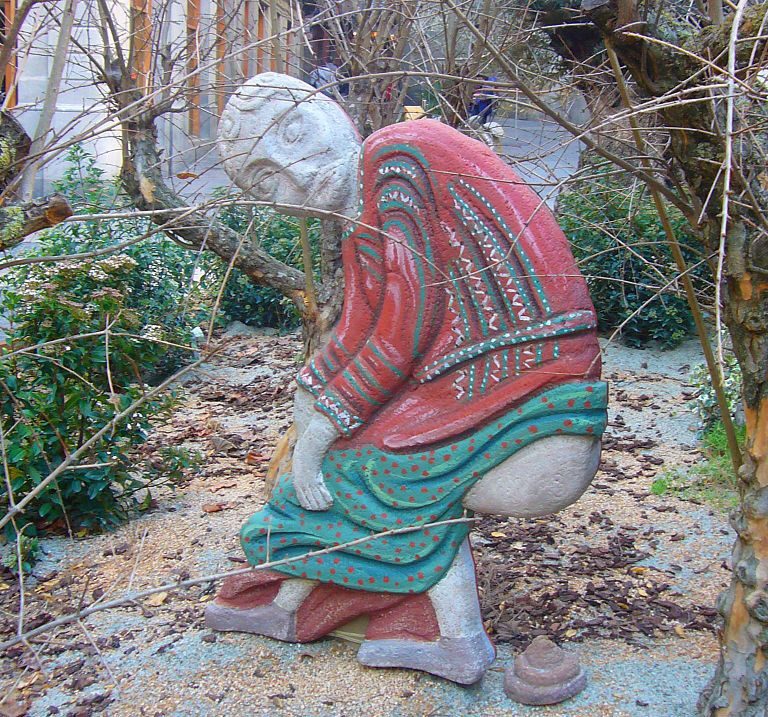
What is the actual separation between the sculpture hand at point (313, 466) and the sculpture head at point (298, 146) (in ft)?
2.58

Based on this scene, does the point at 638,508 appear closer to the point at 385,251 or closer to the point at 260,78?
the point at 385,251

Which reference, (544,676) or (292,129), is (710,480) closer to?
(544,676)

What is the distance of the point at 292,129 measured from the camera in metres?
3.01

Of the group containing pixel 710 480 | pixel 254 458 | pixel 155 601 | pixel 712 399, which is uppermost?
pixel 155 601

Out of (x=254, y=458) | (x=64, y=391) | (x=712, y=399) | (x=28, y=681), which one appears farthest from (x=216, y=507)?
(x=712, y=399)

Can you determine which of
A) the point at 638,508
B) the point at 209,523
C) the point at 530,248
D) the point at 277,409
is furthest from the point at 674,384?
the point at 530,248

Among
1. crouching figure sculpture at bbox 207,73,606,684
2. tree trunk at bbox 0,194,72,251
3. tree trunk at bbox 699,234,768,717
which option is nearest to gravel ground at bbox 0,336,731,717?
crouching figure sculpture at bbox 207,73,606,684

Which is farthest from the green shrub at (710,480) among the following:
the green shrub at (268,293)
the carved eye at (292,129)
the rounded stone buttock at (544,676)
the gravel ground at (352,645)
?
the green shrub at (268,293)

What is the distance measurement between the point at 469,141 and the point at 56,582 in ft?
8.65

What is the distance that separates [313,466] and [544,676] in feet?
3.37

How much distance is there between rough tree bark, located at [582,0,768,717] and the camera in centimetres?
230

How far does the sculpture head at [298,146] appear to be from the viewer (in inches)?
118

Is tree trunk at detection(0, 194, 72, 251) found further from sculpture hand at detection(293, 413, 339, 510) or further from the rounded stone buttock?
the rounded stone buttock

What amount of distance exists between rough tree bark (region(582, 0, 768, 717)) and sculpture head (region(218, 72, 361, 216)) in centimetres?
104
